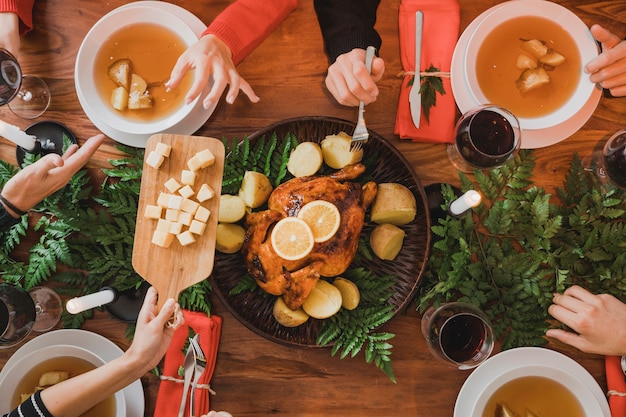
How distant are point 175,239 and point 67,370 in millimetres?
568

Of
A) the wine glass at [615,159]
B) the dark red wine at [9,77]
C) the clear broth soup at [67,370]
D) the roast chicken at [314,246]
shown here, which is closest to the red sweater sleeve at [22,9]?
the dark red wine at [9,77]

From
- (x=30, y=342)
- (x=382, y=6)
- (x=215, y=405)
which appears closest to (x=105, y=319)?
(x=30, y=342)

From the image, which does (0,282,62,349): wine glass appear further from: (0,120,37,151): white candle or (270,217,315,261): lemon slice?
(270,217,315,261): lemon slice

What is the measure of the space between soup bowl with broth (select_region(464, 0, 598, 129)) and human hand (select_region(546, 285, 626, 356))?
1.79 feet

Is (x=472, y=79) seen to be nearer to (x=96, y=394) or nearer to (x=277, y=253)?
(x=277, y=253)

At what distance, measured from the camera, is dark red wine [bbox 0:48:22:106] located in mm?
1584

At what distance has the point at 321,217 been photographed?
1.57m

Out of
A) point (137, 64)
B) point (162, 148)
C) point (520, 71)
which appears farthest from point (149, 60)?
point (520, 71)

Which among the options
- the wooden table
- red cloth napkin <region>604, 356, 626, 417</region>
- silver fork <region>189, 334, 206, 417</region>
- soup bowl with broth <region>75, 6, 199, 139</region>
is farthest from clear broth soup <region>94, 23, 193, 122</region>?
red cloth napkin <region>604, 356, 626, 417</region>

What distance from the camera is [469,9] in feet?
5.76

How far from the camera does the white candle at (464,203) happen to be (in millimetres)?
1485

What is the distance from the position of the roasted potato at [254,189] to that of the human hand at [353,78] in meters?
0.35

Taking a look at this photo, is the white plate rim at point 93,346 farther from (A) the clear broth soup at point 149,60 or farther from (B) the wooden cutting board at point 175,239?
(A) the clear broth soup at point 149,60

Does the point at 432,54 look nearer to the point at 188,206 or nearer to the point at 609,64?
the point at 609,64
